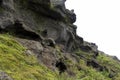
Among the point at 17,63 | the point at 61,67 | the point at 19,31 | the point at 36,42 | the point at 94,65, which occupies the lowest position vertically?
the point at 61,67

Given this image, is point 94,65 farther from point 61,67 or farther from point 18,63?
point 18,63

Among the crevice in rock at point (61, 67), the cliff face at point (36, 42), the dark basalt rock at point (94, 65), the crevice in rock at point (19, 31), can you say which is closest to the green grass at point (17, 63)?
the cliff face at point (36, 42)

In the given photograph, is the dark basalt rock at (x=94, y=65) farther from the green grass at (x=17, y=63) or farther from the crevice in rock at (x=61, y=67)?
the green grass at (x=17, y=63)

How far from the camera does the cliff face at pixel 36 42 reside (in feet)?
155

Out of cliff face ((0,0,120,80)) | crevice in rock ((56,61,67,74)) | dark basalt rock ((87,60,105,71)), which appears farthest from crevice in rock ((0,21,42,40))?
dark basalt rock ((87,60,105,71))

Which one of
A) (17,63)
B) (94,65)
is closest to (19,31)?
(17,63)

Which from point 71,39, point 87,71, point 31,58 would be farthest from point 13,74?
point 71,39

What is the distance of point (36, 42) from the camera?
209 feet

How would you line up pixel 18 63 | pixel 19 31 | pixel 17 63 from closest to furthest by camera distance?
pixel 17 63 < pixel 18 63 < pixel 19 31

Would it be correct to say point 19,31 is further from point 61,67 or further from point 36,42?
point 61,67

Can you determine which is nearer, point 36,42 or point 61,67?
point 36,42

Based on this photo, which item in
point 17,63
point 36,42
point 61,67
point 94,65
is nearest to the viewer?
point 17,63

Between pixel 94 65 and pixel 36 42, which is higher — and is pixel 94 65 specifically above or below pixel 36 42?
Result: below

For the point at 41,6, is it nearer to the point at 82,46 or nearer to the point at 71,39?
the point at 71,39
